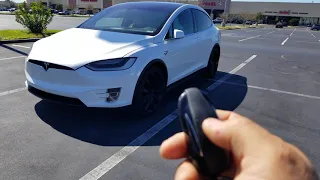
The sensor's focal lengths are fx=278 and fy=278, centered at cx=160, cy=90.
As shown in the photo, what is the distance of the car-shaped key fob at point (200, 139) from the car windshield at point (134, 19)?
3.57 metres

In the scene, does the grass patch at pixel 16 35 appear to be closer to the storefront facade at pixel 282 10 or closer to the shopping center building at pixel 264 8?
the shopping center building at pixel 264 8

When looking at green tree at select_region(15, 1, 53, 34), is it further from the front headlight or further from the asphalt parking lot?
the front headlight

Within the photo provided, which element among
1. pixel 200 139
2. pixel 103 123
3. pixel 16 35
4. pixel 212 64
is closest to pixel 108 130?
pixel 103 123

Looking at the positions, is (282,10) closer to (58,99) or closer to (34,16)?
(34,16)

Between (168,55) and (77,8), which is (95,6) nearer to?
(77,8)

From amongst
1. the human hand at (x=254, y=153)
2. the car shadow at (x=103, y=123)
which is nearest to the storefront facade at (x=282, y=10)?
the car shadow at (x=103, y=123)

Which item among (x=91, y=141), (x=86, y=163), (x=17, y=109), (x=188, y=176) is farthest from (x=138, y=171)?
(x=17, y=109)

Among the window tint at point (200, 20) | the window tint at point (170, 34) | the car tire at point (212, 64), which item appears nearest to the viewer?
the window tint at point (170, 34)

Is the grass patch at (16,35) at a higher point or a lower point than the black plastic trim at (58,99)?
higher

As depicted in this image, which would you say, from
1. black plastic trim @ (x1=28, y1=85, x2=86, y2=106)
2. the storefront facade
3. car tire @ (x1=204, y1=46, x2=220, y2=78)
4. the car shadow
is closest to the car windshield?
the car shadow

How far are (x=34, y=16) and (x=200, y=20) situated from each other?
9827 mm

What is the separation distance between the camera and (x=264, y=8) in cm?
8812

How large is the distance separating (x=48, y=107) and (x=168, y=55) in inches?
80.2

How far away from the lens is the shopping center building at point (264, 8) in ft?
278
